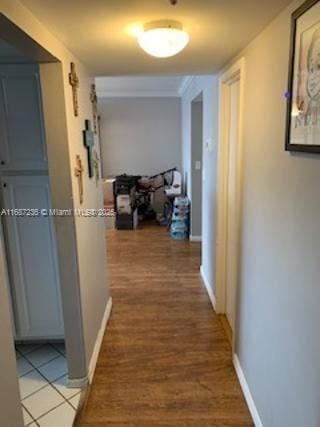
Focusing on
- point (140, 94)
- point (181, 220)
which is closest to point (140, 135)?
point (140, 94)

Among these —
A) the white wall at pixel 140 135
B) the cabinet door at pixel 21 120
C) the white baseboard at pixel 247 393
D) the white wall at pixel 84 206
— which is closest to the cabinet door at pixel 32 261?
the cabinet door at pixel 21 120

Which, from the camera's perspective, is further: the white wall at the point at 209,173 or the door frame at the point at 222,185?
the white wall at the point at 209,173

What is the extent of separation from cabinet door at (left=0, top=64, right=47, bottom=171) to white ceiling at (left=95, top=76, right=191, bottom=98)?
118 inches

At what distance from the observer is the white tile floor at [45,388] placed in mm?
1869

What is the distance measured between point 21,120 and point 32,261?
0.93m

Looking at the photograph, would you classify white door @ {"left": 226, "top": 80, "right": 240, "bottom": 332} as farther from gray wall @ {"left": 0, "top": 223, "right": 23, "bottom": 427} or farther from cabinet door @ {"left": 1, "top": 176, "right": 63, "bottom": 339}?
gray wall @ {"left": 0, "top": 223, "right": 23, "bottom": 427}

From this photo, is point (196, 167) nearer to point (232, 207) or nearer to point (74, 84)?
point (232, 207)

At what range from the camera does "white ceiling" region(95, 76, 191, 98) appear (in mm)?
5047

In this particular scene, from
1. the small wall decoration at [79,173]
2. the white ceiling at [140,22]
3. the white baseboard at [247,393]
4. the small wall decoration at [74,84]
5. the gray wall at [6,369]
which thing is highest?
the white ceiling at [140,22]

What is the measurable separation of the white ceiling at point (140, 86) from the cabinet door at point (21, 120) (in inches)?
118

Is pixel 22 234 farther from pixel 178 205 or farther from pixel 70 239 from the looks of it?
pixel 178 205

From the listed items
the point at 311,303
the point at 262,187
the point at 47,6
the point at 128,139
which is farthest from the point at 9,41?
the point at 128,139

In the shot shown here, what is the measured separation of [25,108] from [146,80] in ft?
11.5

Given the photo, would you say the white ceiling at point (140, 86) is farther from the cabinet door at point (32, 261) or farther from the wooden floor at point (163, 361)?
the cabinet door at point (32, 261)
